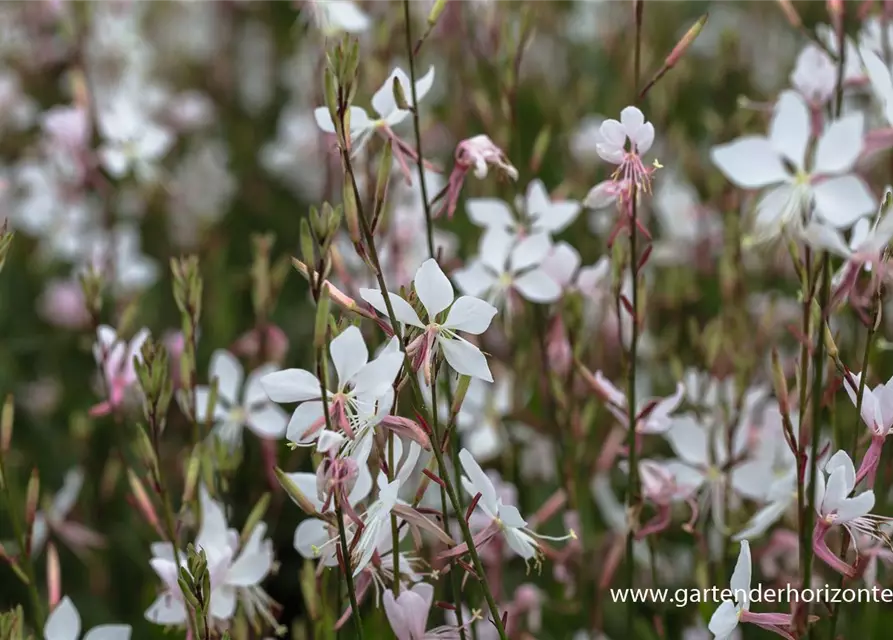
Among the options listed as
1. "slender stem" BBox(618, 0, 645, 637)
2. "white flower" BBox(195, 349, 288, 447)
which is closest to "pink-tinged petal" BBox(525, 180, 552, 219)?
"slender stem" BBox(618, 0, 645, 637)

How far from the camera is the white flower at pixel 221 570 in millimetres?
826

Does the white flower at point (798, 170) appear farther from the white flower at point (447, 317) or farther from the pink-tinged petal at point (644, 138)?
the white flower at point (447, 317)

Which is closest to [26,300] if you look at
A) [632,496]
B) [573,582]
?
[573,582]

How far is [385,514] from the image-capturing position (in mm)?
671

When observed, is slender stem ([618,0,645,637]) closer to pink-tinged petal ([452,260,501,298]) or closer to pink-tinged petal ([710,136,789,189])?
pink-tinged petal ([710,136,789,189])

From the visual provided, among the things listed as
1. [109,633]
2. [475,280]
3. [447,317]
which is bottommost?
[109,633]

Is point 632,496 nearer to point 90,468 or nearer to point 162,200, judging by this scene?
point 90,468

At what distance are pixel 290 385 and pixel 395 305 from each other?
0.09m

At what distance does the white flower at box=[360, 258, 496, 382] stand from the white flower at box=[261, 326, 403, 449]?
0.12ft

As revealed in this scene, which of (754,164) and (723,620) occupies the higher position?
(754,164)

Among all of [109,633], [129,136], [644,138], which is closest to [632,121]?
[644,138]

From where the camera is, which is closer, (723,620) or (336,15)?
(723,620)

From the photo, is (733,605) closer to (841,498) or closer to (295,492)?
(841,498)

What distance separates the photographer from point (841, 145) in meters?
0.68
